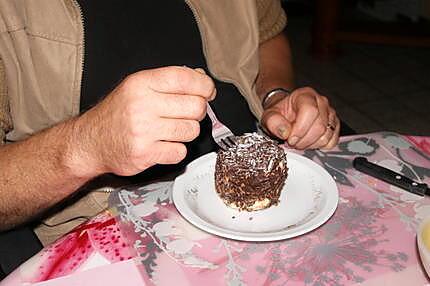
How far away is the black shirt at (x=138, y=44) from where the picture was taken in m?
1.16

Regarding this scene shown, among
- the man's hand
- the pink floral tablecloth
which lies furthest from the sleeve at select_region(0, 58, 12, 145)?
the man's hand

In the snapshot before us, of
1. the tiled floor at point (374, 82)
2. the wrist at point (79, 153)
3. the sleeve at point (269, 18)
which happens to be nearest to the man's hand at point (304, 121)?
the sleeve at point (269, 18)

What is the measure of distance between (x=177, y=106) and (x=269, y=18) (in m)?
0.73

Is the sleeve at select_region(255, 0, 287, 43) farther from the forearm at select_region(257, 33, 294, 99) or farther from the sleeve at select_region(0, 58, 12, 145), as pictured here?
the sleeve at select_region(0, 58, 12, 145)

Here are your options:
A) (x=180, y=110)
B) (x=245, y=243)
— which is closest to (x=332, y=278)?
(x=245, y=243)

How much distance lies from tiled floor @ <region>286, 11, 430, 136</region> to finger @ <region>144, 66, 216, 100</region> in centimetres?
204

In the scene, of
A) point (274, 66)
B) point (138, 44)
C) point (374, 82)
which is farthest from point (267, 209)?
point (374, 82)

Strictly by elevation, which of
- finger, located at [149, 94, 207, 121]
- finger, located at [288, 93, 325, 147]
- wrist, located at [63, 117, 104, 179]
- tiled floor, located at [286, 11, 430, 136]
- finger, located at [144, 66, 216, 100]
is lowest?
tiled floor, located at [286, 11, 430, 136]

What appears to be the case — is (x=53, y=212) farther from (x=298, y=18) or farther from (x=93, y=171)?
(x=298, y=18)

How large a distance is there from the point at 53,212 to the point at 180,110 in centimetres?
46

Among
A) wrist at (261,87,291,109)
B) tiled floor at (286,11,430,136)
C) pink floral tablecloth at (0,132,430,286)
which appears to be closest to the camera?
pink floral tablecloth at (0,132,430,286)

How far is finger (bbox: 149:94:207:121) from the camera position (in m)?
0.87

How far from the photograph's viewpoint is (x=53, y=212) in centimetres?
121

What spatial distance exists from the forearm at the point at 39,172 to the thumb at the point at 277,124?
0.39 m
